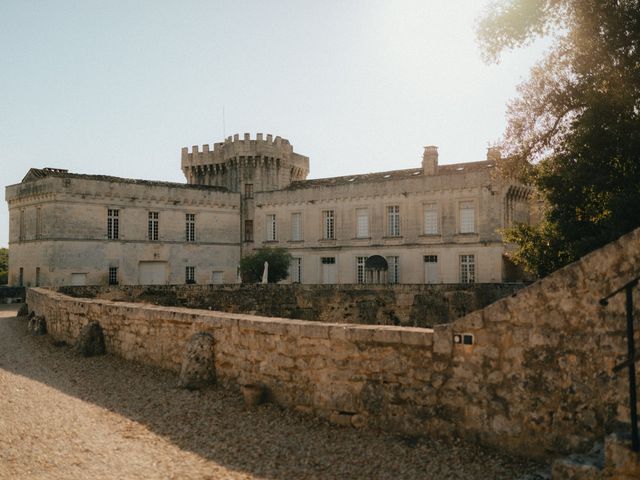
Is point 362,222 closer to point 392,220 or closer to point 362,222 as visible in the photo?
point 362,222

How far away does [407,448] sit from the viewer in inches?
194

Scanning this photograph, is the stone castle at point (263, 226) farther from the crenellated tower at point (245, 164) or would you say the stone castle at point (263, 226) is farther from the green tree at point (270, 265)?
the green tree at point (270, 265)

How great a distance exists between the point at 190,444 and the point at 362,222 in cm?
2841

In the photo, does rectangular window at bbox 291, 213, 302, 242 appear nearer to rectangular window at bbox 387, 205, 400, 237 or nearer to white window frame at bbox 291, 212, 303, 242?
white window frame at bbox 291, 212, 303, 242

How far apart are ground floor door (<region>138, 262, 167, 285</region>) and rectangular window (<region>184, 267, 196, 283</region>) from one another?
140 centimetres

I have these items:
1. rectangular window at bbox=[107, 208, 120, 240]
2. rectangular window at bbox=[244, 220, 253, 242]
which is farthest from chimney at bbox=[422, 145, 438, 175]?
rectangular window at bbox=[107, 208, 120, 240]

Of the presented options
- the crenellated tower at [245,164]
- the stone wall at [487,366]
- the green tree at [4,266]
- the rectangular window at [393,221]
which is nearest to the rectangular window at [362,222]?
the rectangular window at [393,221]

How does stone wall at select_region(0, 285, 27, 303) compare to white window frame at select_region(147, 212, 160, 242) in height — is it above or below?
below

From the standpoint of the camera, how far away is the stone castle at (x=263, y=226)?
98.1 ft

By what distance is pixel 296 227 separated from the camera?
3550 cm

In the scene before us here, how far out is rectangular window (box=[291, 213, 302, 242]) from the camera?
3531 cm

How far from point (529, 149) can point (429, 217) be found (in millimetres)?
15107

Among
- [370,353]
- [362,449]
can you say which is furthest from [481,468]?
[370,353]

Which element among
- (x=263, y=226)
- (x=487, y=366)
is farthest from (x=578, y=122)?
(x=263, y=226)
